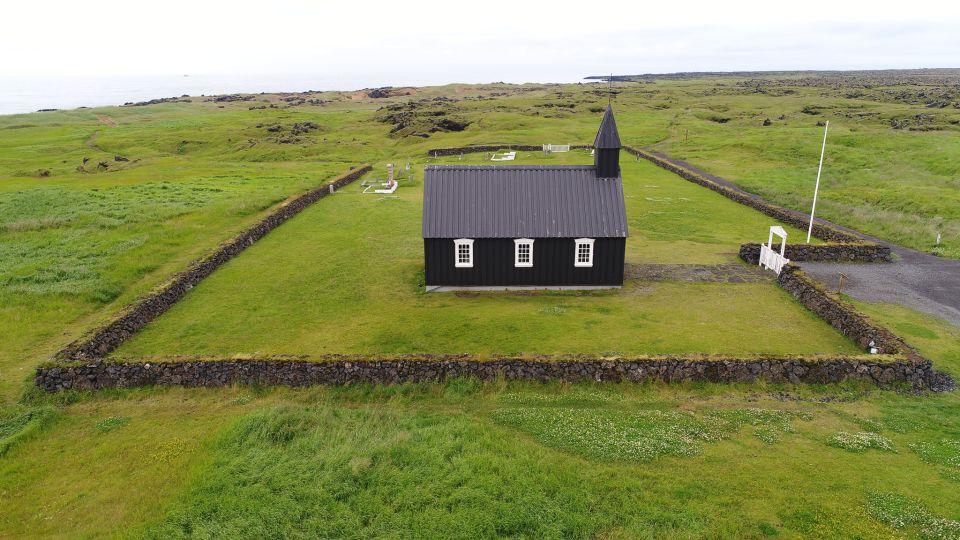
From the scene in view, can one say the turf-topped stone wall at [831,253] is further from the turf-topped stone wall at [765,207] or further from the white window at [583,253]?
the white window at [583,253]

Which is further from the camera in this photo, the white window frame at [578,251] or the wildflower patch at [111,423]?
the white window frame at [578,251]

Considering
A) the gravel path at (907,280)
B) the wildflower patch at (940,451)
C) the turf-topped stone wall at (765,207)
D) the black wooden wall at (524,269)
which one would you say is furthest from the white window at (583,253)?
the turf-topped stone wall at (765,207)

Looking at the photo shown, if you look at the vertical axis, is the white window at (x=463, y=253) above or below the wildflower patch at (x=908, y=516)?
above

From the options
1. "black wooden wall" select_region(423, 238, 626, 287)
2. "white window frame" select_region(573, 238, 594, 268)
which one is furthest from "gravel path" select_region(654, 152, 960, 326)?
"white window frame" select_region(573, 238, 594, 268)

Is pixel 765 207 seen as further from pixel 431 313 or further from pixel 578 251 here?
pixel 431 313

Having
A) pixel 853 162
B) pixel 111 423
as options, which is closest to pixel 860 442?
pixel 111 423

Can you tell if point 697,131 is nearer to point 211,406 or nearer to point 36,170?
point 211,406
